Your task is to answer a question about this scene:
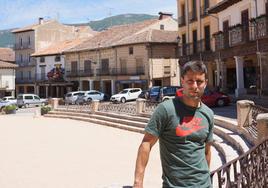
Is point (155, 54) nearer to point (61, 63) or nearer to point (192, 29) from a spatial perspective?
point (192, 29)

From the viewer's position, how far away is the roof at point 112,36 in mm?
53697

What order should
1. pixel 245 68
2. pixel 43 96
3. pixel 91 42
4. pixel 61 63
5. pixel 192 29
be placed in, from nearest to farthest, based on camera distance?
pixel 245 68 < pixel 192 29 < pixel 91 42 < pixel 61 63 < pixel 43 96

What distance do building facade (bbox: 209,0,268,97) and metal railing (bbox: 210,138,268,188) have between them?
563 inches

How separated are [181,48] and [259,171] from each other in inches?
1284

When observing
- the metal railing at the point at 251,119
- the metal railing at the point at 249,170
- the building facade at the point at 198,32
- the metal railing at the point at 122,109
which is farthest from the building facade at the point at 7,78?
the metal railing at the point at 249,170

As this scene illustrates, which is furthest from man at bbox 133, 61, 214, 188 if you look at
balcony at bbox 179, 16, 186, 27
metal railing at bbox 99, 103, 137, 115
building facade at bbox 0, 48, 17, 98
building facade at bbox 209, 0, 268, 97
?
building facade at bbox 0, 48, 17, 98

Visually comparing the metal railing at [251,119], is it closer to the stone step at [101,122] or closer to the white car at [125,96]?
the stone step at [101,122]

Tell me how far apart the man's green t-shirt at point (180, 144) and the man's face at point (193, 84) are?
5.9 inches

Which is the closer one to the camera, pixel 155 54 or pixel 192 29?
pixel 192 29

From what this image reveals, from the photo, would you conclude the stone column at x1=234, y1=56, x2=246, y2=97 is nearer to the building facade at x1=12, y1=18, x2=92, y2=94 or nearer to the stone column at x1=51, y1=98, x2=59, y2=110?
the stone column at x1=51, y1=98, x2=59, y2=110

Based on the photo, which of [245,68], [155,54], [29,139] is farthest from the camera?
[155,54]

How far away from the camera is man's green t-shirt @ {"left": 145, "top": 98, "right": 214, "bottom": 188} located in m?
3.74

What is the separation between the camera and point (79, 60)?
58.4 meters

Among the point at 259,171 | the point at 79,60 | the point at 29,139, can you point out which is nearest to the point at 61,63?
the point at 79,60
